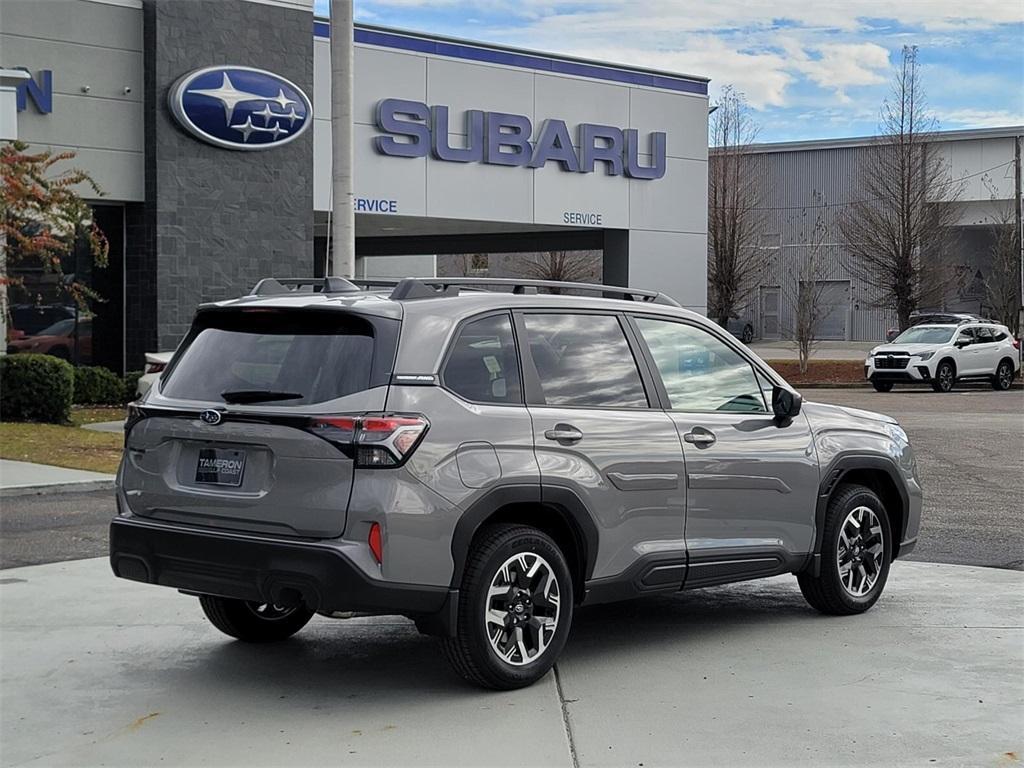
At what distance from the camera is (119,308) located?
984 inches

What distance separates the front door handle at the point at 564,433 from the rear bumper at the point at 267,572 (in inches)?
36.4

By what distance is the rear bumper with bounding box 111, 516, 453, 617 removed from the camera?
5945mm

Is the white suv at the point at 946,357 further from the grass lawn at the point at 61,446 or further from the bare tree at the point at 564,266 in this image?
the grass lawn at the point at 61,446

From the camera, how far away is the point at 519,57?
2948 cm

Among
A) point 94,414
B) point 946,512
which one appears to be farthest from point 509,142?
point 946,512

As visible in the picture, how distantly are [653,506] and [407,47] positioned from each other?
2207 centimetres

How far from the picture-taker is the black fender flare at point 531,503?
6180mm

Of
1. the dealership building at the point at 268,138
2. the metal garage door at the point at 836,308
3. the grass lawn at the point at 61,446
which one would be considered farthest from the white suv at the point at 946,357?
the metal garage door at the point at 836,308

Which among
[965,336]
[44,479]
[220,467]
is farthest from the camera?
[965,336]

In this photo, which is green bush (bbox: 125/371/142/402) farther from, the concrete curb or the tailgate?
the tailgate

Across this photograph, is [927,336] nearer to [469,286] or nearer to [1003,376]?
[1003,376]

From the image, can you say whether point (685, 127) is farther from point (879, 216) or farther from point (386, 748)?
point (386, 748)

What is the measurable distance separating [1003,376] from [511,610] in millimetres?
33576

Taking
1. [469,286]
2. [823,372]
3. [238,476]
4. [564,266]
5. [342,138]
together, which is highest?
[564,266]
